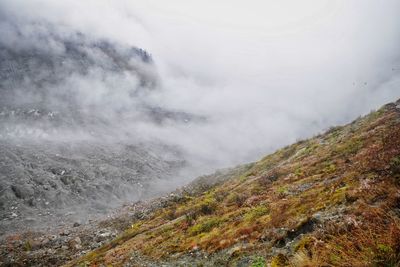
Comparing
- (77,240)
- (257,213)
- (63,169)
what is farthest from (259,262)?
(63,169)

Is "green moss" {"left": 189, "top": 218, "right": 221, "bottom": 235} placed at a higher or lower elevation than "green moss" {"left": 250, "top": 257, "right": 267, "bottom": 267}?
higher

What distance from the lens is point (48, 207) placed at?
92812mm

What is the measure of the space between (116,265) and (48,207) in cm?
8028

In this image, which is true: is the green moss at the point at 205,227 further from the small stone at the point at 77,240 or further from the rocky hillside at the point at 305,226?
the small stone at the point at 77,240

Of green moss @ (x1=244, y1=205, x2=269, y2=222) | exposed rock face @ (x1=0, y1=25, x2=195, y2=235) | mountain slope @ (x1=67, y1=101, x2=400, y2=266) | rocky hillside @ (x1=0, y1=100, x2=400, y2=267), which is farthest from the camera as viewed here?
exposed rock face @ (x1=0, y1=25, x2=195, y2=235)

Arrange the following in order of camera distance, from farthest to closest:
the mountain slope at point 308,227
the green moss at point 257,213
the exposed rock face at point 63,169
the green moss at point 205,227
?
the exposed rock face at point 63,169 → the green moss at point 205,227 → the green moss at point 257,213 → the mountain slope at point 308,227

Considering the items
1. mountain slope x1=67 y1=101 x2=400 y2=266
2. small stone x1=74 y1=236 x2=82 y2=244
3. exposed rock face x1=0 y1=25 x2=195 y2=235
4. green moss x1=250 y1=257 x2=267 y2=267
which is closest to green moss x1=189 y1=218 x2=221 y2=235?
mountain slope x1=67 y1=101 x2=400 y2=266

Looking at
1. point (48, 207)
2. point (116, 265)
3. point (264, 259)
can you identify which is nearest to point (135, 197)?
point (48, 207)

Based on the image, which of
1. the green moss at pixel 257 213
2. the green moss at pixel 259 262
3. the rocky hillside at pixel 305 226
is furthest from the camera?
the green moss at pixel 257 213

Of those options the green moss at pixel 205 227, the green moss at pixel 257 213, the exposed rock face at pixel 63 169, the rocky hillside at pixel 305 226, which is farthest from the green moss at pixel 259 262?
the exposed rock face at pixel 63 169

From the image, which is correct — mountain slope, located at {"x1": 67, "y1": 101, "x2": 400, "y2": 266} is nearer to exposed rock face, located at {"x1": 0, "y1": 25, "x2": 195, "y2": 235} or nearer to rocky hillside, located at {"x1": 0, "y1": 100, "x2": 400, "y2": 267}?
rocky hillside, located at {"x1": 0, "y1": 100, "x2": 400, "y2": 267}

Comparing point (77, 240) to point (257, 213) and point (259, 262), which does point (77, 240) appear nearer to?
point (257, 213)

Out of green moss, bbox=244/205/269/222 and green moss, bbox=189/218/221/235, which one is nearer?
green moss, bbox=244/205/269/222

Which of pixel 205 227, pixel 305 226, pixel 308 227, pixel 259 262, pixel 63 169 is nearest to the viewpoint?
pixel 259 262
